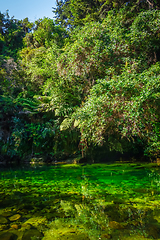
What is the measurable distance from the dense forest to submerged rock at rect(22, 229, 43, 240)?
496cm

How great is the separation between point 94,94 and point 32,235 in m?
6.06

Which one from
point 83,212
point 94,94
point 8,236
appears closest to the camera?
point 8,236

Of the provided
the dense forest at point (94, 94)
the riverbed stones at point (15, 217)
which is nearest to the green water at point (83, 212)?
the riverbed stones at point (15, 217)

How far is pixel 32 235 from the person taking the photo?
1990 mm

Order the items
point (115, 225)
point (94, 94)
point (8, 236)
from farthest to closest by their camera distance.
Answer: point (94, 94) → point (115, 225) → point (8, 236)

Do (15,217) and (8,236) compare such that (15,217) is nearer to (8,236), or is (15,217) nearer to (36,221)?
(36,221)

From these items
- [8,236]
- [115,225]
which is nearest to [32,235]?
[8,236]

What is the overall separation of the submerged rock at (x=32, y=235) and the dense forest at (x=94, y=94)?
195 inches

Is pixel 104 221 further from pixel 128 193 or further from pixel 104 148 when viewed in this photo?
pixel 104 148

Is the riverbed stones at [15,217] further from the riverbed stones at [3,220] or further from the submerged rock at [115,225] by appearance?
the submerged rock at [115,225]

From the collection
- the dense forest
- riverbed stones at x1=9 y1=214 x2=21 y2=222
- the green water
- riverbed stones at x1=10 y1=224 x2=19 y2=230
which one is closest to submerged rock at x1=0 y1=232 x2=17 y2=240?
the green water

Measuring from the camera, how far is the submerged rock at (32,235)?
195 cm

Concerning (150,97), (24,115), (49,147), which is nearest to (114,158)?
(49,147)

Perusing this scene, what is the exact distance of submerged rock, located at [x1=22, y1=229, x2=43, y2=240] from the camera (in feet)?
6.39
